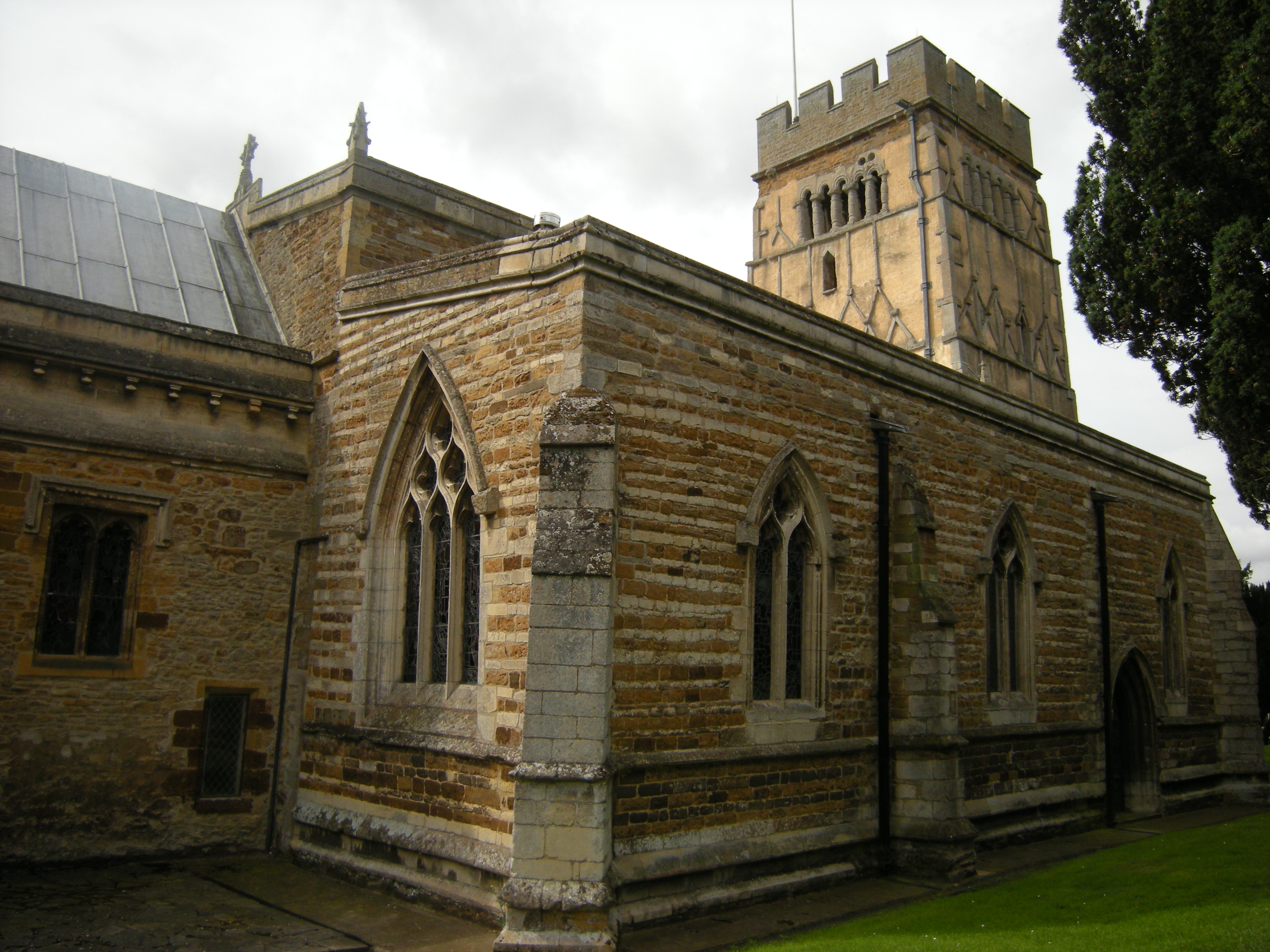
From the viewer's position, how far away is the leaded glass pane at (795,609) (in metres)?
10.7

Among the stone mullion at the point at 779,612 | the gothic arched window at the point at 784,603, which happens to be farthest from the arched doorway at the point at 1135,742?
the stone mullion at the point at 779,612

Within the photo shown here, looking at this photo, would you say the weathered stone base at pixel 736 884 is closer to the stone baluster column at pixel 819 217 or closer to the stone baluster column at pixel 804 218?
the stone baluster column at pixel 819 217

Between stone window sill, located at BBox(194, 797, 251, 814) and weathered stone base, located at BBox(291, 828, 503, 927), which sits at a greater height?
Answer: stone window sill, located at BBox(194, 797, 251, 814)

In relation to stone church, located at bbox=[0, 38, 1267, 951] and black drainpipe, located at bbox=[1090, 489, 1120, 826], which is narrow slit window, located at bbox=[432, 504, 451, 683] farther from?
black drainpipe, located at bbox=[1090, 489, 1120, 826]

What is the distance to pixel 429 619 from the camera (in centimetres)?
1028

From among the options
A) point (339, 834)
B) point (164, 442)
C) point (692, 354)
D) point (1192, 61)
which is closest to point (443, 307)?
point (692, 354)

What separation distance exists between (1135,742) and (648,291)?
13.5 meters

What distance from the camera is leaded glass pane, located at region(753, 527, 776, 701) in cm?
1031

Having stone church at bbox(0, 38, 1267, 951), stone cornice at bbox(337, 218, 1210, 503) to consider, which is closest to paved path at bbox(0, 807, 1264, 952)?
stone church at bbox(0, 38, 1267, 951)

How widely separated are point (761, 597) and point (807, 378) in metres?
2.62

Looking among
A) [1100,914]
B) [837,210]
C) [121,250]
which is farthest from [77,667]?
[837,210]

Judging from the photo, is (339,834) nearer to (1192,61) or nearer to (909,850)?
(909,850)

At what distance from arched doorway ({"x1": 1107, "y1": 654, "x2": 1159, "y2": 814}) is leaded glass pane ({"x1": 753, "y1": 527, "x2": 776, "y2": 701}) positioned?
31.5 feet

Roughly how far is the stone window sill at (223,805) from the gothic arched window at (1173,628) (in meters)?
16.1
